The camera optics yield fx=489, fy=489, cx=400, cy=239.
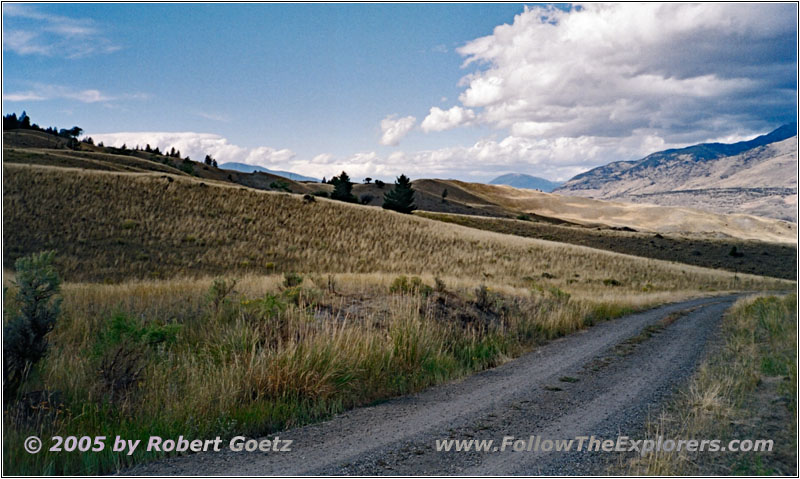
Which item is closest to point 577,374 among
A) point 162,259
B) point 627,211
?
point 162,259

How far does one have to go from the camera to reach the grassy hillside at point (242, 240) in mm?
31234

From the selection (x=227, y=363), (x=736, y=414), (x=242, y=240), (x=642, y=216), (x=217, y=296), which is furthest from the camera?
(x=642, y=216)

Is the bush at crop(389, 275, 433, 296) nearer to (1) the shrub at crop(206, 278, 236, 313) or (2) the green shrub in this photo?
(1) the shrub at crop(206, 278, 236, 313)

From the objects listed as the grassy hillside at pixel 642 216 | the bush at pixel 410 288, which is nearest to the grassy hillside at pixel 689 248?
the grassy hillside at pixel 642 216

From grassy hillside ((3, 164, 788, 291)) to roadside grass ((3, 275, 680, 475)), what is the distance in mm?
18050

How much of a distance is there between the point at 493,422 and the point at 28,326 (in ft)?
19.1

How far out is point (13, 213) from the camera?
111ft

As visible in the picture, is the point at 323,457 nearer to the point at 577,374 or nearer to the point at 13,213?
the point at 577,374

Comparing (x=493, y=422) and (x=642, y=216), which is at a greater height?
(x=642, y=216)

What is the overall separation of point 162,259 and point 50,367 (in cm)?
2743

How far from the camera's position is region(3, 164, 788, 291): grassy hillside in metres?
31.2

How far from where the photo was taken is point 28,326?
6129 millimetres

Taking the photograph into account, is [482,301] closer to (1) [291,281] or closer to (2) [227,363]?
(1) [291,281]

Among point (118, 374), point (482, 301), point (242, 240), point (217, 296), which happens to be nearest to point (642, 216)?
point (242, 240)
